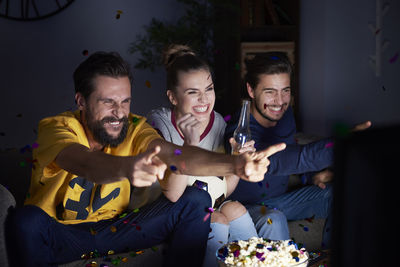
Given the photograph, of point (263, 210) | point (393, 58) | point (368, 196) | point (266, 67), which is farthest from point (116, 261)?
point (393, 58)

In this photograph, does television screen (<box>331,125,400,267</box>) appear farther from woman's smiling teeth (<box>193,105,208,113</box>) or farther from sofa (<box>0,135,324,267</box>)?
woman's smiling teeth (<box>193,105,208,113</box>)

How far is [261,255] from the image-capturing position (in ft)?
4.33

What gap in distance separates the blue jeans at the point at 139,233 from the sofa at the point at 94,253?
0.09ft

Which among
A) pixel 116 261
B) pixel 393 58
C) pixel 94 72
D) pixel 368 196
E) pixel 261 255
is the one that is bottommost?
pixel 116 261

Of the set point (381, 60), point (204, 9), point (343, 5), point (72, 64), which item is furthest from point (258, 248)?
point (72, 64)

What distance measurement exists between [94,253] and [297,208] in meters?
0.90

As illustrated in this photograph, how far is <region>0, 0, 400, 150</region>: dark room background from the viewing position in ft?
9.62

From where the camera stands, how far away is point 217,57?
373 cm

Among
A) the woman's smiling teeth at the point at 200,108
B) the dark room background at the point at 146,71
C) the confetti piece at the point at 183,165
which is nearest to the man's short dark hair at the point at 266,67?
the woman's smiling teeth at the point at 200,108

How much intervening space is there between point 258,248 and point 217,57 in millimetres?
2549

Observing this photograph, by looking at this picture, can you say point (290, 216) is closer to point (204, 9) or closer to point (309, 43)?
point (309, 43)

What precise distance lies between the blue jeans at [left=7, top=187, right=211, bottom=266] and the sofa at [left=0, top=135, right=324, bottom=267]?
0.03 metres

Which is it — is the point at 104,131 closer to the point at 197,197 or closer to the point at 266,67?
the point at 197,197

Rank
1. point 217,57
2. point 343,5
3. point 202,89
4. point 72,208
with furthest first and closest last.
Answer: point 217,57
point 343,5
point 202,89
point 72,208
